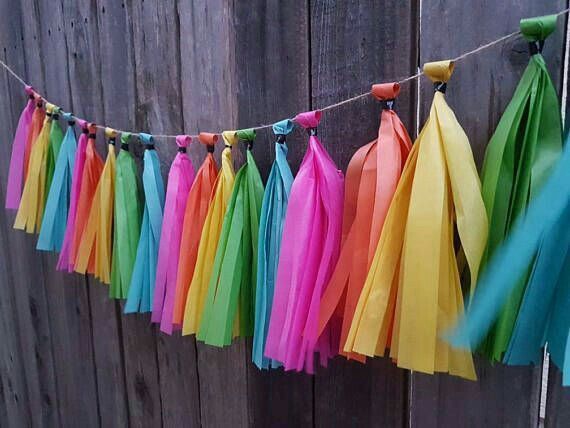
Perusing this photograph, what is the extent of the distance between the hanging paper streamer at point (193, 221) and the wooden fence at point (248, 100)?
0.08 m

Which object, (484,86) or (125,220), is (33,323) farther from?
(484,86)

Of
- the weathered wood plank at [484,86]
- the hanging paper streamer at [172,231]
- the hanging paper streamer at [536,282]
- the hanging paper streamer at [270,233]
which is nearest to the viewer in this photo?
the hanging paper streamer at [536,282]

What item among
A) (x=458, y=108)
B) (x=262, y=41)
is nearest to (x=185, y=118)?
(x=262, y=41)

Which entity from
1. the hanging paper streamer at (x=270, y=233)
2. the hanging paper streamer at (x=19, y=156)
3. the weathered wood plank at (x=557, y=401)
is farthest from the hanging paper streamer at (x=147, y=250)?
the weathered wood plank at (x=557, y=401)

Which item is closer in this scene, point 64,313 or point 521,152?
point 521,152

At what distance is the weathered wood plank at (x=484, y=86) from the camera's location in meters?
0.56

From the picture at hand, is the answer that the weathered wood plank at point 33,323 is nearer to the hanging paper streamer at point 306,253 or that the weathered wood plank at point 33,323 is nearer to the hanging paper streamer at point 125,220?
the hanging paper streamer at point 125,220

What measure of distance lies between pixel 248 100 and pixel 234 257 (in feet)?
0.85

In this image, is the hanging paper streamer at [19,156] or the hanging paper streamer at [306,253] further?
the hanging paper streamer at [19,156]

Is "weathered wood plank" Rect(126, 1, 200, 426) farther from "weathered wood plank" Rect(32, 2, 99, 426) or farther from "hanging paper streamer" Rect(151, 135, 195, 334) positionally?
"weathered wood plank" Rect(32, 2, 99, 426)

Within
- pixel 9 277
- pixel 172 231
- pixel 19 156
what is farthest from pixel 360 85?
pixel 9 277

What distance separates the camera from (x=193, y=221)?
77cm

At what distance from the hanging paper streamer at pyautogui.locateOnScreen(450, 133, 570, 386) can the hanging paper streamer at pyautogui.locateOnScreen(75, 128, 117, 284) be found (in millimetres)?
666

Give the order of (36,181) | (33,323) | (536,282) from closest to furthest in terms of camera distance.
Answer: (536,282) < (36,181) < (33,323)
